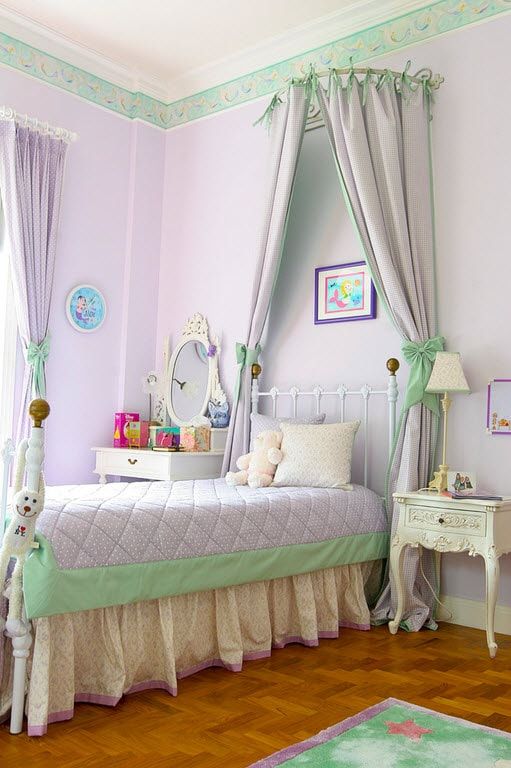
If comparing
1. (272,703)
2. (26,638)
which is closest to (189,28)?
(26,638)

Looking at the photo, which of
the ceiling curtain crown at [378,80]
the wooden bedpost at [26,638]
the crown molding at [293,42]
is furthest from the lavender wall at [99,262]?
the wooden bedpost at [26,638]

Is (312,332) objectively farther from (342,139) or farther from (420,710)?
(420,710)

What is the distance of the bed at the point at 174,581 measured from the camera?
98.3 inches

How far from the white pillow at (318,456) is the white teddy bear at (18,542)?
5.66 feet

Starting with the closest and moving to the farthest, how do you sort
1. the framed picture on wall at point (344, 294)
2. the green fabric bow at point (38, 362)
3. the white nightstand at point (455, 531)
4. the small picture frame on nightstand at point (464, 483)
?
the white nightstand at point (455, 531)
the small picture frame on nightstand at point (464, 483)
the framed picture on wall at point (344, 294)
the green fabric bow at point (38, 362)

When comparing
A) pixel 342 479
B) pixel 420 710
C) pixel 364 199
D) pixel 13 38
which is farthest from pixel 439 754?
pixel 13 38

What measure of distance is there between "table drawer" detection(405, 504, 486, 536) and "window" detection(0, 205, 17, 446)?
8.05 feet

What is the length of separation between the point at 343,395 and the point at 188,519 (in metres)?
1.66

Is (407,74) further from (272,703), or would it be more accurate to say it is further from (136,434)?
(272,703)

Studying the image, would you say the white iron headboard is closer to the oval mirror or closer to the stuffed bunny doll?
the oval mirror

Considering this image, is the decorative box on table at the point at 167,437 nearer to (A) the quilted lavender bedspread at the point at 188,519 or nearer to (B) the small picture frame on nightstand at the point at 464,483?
(A) the quilted lavender bedspread at the point at 188,519

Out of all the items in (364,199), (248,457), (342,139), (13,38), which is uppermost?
(13,38)

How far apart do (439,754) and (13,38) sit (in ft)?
14.7

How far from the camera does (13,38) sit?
4.61m
